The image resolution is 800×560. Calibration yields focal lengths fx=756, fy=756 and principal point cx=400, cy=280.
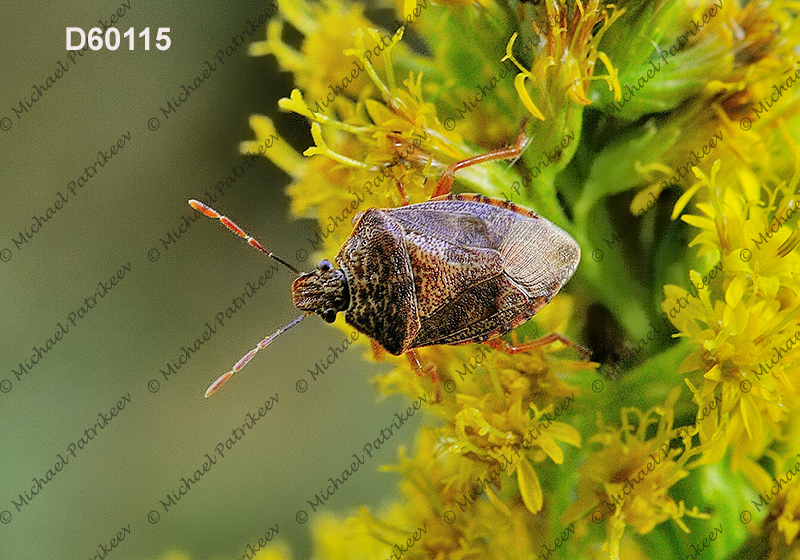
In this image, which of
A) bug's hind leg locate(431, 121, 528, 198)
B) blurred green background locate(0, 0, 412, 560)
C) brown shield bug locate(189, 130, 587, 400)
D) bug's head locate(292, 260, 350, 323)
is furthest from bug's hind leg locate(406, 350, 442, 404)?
blurred green background locate(0, 0, 412, 560)

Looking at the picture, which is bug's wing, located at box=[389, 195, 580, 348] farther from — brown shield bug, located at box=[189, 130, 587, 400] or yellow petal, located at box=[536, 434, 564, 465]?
yellow petal, located at box=[536, 434, 564, 465]

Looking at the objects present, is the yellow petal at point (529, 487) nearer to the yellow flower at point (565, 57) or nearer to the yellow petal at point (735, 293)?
the yellow petal at point (735, 293)

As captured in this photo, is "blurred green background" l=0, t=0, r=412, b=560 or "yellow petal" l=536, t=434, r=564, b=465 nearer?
"yellow petal" l=536, t=434, r=564, b=465

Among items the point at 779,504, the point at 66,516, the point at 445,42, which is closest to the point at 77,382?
the point at 66,516

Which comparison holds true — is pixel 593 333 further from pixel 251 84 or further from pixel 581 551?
pixel 251 84

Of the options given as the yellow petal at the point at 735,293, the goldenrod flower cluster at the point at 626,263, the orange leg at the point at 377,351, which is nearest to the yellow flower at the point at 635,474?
the goldenrod flower cluster at the point at 626,263
